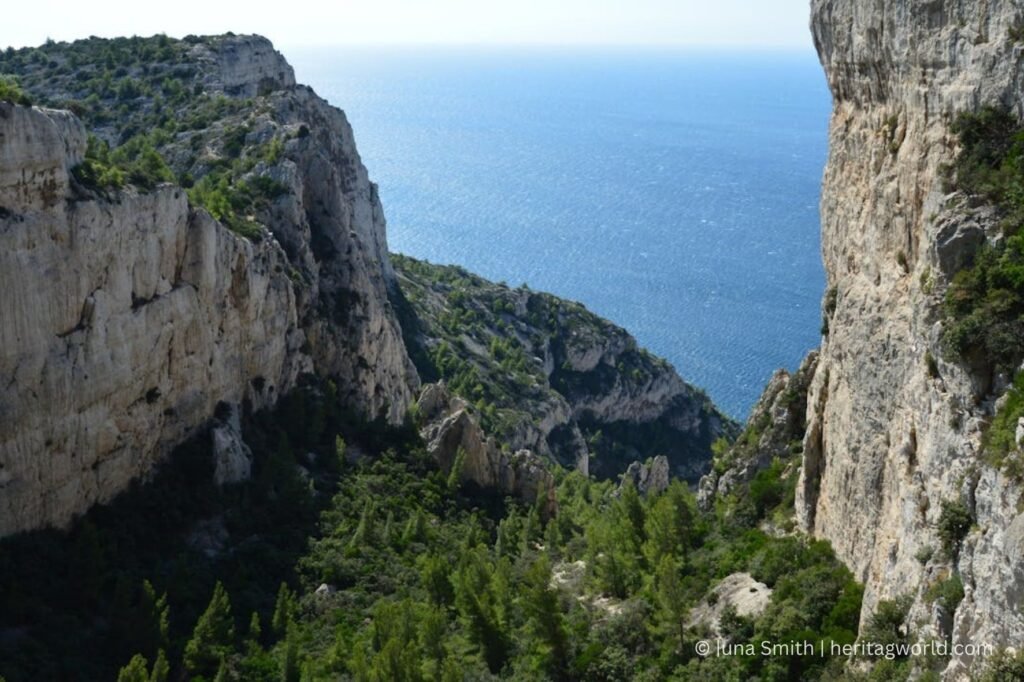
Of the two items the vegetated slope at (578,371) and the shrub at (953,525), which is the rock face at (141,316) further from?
the vegetated slope at (578,371)

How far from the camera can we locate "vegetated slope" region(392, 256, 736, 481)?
102 meters

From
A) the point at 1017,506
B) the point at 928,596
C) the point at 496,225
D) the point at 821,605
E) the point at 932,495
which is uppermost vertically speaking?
the point at 1017,506

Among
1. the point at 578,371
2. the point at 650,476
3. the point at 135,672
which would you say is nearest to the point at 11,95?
the point at 135,672

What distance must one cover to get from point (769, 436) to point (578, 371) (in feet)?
233

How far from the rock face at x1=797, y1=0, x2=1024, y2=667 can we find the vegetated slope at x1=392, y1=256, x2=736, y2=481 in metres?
66.3

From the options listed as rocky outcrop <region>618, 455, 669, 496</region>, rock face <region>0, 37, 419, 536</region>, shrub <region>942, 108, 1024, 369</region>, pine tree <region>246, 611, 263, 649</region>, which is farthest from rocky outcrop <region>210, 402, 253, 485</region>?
rocky outcrop <region>618, 455, 669, 496</region>

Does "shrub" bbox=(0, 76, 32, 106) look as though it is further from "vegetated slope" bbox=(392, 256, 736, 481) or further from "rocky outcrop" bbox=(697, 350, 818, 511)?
"vegetated slope" bbox=(392, 256, 736, 481)

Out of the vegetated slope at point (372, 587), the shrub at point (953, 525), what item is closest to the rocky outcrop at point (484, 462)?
the vegetated slope at point (372, 587)

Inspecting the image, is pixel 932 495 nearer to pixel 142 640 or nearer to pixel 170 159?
pixel 142 640

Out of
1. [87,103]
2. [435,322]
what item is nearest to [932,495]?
[87,103]

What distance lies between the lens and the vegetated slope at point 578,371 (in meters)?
102

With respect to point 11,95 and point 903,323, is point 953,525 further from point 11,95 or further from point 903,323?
point 11,95

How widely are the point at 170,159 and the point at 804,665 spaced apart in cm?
5080

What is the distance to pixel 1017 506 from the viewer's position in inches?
736
